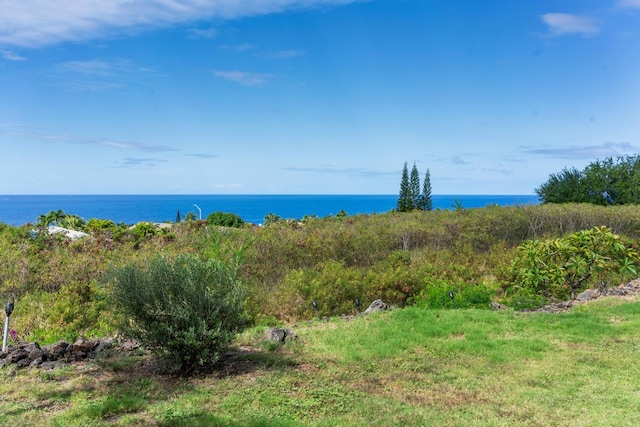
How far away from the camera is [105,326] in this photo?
6.54 metres

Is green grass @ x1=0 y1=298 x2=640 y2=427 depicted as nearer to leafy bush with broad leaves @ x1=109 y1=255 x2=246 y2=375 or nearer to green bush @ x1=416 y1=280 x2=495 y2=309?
leafy bush with broad leaves @ x1=109 y1=255 x2=246 y2=375

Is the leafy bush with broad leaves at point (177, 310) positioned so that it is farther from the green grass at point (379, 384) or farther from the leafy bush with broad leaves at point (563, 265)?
the leafy bush with broad leaves at point (563, 265)

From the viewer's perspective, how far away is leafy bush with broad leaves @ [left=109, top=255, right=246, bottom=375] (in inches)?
170

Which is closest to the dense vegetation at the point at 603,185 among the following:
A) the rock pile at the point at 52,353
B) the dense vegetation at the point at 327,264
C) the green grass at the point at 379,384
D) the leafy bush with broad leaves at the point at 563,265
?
the dense vegetation at the point at 327,264

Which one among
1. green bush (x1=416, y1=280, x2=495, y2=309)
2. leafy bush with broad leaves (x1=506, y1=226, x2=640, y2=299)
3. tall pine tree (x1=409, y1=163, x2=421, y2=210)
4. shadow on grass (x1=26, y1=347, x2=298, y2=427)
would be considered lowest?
shadow on grass (x1=26, y1=347, x2=298, y2=427)

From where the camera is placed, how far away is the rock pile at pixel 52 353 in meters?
4.69

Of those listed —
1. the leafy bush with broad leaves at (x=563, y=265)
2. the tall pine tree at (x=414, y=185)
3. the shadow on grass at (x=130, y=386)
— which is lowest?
the shadow on grass at (x=130, y=386)

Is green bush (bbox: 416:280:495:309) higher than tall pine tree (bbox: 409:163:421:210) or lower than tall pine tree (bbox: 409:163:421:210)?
lower

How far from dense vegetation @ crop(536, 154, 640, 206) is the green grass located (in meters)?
16.3

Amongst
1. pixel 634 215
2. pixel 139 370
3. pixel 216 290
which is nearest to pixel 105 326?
pixel 139 370

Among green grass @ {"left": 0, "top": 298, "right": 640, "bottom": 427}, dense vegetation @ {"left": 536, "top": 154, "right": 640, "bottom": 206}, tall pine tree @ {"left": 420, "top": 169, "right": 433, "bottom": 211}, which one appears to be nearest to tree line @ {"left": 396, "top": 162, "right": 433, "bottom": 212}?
tall pine tree @ {"left": 420, "top": 169, "right": 433, "bottom": 211}

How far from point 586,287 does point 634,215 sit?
6.37m

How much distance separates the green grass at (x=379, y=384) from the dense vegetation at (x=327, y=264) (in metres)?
1.04

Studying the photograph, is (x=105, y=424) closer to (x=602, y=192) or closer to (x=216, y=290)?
(x=216, y=290)
